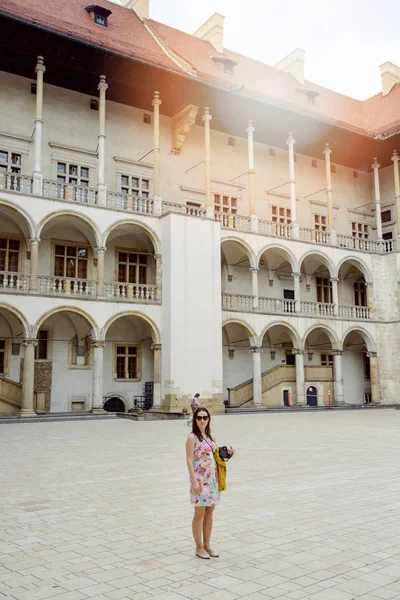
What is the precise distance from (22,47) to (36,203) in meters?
6.25

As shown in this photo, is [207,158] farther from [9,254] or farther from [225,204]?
[9,254]

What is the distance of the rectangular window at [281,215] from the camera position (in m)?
31.2

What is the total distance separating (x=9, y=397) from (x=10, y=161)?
9.44m

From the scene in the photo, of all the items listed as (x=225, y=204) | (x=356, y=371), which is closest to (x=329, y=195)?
(x=225, y=204)

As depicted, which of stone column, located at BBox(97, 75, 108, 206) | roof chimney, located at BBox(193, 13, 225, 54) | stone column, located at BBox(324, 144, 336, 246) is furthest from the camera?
roof chimney, located at BBox(193, 13, 225, 54)

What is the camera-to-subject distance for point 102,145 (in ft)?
78.9

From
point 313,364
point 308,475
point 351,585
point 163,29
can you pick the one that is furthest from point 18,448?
point 163,29

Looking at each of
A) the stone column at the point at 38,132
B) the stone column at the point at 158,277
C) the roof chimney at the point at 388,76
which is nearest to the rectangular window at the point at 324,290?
the stone column at the point at 158,277

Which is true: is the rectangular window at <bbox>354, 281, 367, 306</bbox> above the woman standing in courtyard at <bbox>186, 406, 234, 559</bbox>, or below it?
above

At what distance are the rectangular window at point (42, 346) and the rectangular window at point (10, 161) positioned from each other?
6659 mm

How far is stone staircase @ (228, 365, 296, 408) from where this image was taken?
2769 centimetres

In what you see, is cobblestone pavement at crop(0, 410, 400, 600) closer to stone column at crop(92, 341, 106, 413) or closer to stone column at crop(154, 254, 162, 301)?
stone column at crop(92, 341, 106, 413)

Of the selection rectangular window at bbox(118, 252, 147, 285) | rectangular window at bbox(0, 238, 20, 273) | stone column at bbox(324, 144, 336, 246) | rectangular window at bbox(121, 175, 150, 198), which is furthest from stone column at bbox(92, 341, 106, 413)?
stone column at bbox(324, 144, 336, 246)

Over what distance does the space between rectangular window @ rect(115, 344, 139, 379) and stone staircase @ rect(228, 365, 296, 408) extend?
4.69 meters
